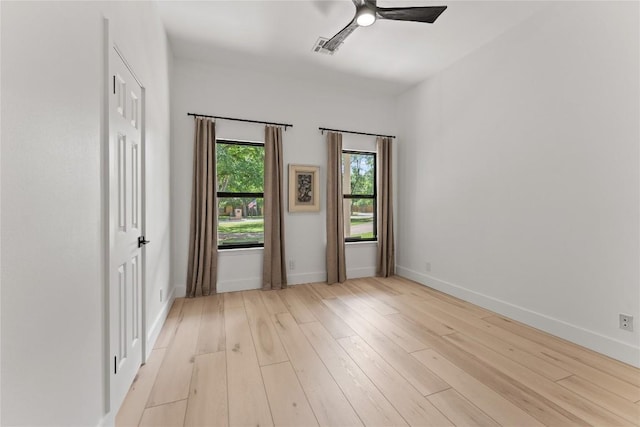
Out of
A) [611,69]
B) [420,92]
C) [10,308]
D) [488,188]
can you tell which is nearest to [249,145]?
[420,92]

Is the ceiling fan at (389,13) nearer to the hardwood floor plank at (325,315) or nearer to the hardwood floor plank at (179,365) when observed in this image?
the hardwood floor plank at (325,315)

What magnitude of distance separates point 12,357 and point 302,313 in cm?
252

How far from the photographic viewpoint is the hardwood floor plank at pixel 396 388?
5.16 feet

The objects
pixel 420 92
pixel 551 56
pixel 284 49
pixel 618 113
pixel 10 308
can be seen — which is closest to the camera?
pixel 10 308

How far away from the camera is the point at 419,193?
4.38 m

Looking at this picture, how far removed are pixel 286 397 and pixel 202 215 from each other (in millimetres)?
2565

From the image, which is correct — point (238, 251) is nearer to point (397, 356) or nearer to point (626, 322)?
point (397, 356)

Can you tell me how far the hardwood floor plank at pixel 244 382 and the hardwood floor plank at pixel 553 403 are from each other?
4.92ft

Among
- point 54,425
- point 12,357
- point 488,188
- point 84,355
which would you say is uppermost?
point 488,188

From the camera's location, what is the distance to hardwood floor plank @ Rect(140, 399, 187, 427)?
1.53m

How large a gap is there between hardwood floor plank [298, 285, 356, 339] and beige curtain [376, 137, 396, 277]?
1448mm

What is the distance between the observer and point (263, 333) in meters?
2.62

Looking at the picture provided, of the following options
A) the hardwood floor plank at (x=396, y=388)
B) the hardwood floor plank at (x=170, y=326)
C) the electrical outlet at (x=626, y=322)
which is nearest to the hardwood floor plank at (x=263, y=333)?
the hardwood floor plank at (x=396, y=388)

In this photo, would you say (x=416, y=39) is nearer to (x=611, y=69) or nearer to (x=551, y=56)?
(x=551, y=56)
